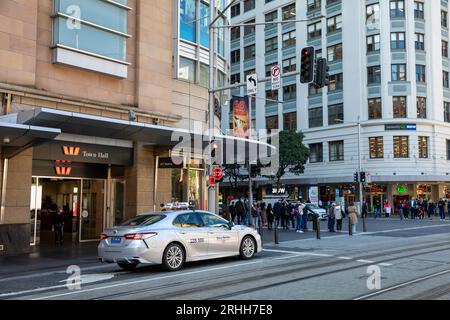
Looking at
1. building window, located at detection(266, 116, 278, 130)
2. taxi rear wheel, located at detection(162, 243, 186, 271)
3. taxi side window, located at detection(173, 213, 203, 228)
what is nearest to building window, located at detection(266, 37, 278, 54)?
building window, located at detection(266, 116, 278, 130)

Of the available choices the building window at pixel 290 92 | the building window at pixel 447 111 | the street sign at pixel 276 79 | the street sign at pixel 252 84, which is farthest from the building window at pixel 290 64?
the street sign at pixel 276 79

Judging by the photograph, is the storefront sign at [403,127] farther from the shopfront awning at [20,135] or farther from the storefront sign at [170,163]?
the shopfront awning at [20,135]

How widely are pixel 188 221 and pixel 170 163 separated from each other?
7535mm

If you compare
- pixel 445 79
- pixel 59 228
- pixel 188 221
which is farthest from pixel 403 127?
pixel 188 221

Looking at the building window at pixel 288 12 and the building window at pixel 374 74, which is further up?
the building window at pixel 288 12

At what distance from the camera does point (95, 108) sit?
1817cm

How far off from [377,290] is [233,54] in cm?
5637

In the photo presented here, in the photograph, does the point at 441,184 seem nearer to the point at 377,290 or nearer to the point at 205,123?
the point at 205,123

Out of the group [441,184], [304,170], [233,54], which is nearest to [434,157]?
[441,184]

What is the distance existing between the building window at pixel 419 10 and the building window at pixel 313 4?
31.4 ft

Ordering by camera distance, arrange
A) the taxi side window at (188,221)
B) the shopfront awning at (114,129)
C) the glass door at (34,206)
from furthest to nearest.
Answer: the glass door at (34,206)
the shopfront awning at (114,129)
the taxi side window at (188,221)

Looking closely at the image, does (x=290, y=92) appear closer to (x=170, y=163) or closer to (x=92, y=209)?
(x=170, y=163)

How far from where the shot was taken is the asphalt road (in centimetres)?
859

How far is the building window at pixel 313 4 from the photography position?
52000 millimetres
